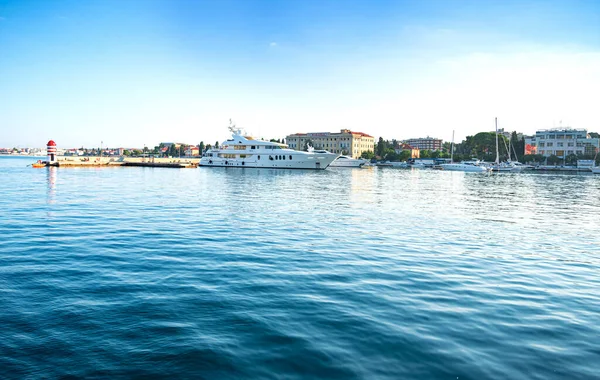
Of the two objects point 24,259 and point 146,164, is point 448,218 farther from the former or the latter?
point 146,164

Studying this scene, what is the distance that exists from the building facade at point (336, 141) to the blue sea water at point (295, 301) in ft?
551

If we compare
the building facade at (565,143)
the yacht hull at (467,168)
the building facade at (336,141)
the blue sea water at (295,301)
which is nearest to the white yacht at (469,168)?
the yacht hull at (467,168)

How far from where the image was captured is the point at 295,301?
825 centimetres

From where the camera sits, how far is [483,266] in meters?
11.4

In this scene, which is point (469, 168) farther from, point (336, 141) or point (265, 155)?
point (336, 141)

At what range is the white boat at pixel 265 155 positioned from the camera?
85.2 metres

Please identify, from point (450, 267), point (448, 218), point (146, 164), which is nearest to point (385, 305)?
point (450, 267)

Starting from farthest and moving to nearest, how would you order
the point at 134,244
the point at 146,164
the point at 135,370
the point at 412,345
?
1. the point at 146,164
2. the point at 134,244
3. the point at 412,345
4. the point at 135,370

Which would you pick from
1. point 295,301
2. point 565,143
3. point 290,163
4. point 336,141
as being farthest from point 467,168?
point 295,301

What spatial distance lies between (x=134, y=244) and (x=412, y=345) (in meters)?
10.0

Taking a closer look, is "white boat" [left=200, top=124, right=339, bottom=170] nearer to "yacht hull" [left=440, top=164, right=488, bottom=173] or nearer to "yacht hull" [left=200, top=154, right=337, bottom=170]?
"yacht hull" [left=200, top=154, right=337, bottom=170]

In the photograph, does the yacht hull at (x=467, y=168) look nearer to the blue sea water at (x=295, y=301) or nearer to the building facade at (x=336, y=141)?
the building facade at (x=336, y=141)

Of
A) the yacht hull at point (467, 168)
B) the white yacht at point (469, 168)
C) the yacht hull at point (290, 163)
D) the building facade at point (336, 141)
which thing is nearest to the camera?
the yacht hull at point (290, 163)

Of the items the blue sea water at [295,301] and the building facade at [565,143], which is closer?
the blue sea water at [295,301]
